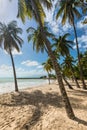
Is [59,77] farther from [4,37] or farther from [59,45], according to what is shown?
[59,45]

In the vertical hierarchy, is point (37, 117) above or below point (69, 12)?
below

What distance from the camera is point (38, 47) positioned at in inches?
1126

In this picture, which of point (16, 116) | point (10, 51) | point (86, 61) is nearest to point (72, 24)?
point (10, 51)

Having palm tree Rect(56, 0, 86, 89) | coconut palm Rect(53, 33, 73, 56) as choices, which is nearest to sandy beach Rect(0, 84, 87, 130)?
palm tree Rect(56, 0, 86, 89)

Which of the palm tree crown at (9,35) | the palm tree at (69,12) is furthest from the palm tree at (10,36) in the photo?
the palm tree at (69,12)

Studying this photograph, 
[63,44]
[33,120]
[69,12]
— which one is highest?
[69,12]

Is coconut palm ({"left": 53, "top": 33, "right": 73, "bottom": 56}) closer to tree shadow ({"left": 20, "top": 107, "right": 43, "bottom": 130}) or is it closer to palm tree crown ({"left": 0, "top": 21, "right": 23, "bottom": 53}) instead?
palm tree crown ({"left": 0, "top": 21, "right": 23, "bottom": 53})

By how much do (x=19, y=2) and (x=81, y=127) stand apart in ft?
32.0

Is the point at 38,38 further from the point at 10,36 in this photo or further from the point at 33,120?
the point at 33,120

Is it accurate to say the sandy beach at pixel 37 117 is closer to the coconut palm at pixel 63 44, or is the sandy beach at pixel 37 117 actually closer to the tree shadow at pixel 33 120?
the tree shadow at pixel 33 120

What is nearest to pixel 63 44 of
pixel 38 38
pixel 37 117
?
pixel 38 38

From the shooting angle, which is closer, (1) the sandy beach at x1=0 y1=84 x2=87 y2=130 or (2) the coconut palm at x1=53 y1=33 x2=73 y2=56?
(1) the sandy beach at x1=0 y1=84 x2=87 y2=130

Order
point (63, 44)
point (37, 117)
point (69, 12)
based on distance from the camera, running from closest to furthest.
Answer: point (37, 117) → point (69, 12) → point (63, 44)

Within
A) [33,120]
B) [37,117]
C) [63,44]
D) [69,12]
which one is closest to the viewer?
[33,120]
